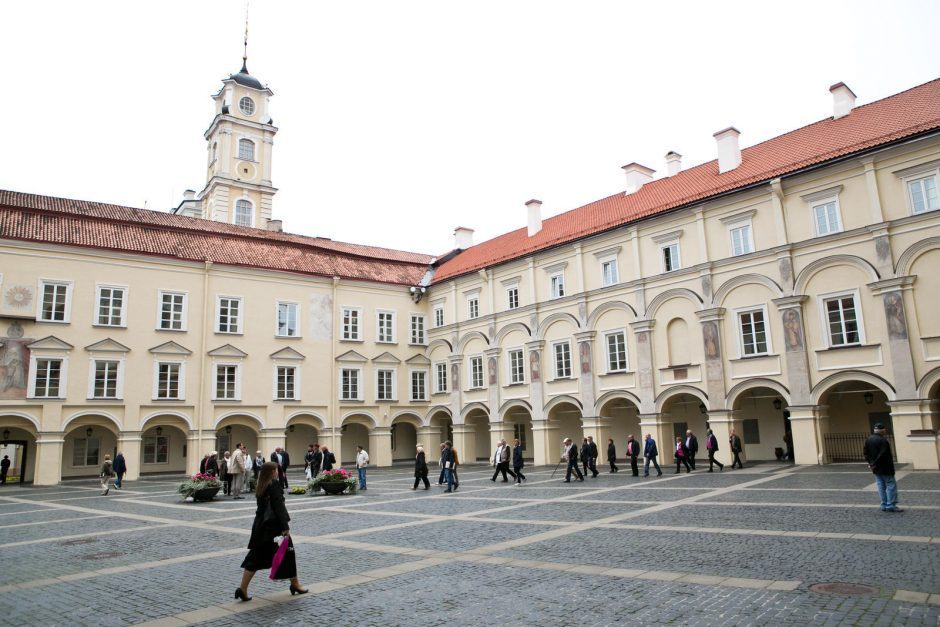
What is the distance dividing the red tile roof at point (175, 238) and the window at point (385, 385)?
594 centimetres

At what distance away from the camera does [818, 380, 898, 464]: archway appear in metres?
25.7

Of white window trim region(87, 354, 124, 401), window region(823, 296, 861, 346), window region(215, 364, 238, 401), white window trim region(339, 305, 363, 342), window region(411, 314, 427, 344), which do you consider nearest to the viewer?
window region(823, 296, 861, 346)

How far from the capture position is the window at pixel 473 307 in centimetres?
3937

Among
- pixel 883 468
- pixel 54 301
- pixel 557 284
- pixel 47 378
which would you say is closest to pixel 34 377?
pixel 47 378

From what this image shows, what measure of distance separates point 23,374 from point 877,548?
107ft

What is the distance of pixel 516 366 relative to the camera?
36.6m

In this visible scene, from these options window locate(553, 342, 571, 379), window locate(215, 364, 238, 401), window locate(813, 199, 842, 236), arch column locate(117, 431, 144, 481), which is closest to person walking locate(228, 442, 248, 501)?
arch column locate(117, 431, 144, 481)

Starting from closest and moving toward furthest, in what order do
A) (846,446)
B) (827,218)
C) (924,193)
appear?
1. (924,193)
2. (827,218)
3. (846,446)

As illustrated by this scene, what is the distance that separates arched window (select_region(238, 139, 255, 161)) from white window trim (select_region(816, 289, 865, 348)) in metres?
44.6

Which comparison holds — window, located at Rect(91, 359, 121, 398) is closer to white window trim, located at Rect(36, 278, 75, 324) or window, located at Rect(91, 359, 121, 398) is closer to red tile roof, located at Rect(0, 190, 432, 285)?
white window trim, located at Rect(36, 278, 75, 324)

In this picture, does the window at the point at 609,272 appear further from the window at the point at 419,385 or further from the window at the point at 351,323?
the window at the point at 351,323

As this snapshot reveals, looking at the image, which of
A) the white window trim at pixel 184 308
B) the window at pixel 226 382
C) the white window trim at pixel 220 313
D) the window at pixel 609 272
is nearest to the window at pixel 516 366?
the window at pixel 609 272

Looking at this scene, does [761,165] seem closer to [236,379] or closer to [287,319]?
[287,319]

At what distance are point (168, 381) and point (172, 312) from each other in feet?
11.8
